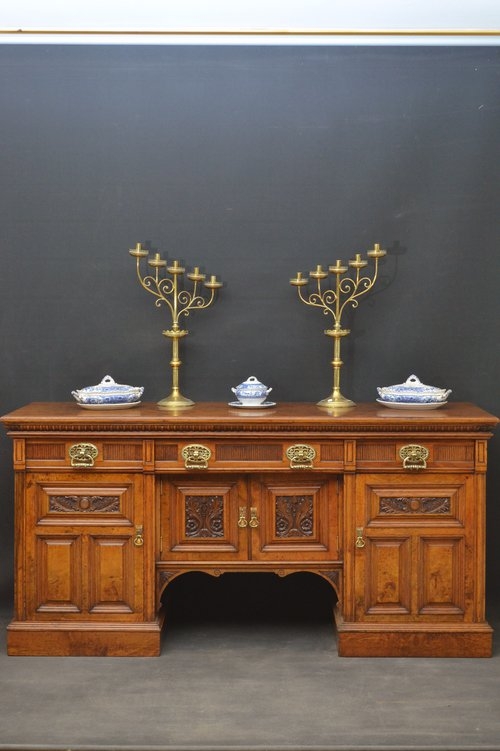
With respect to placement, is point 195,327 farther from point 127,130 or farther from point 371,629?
point 371,629

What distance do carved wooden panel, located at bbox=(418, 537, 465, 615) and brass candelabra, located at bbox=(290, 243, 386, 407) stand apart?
633 mm

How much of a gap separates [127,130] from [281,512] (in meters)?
1.71

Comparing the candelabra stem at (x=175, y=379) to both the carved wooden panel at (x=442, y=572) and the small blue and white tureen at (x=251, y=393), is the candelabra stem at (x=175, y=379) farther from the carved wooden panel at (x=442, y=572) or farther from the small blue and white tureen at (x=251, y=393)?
the carved wooden panel at (x=442, y=572)

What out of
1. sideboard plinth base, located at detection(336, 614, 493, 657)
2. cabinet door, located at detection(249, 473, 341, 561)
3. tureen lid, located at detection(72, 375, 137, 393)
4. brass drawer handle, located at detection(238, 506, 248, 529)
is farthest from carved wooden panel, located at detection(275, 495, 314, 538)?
tureen lid, located at detection(72, 375, 137, 393)

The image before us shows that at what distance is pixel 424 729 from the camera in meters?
2.53

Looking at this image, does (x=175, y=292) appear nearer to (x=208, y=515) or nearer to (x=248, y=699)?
(x=208, y=515)

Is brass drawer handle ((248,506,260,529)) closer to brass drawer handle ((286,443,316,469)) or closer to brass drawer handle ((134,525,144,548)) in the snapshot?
brass drawer handle ((286,443,316,469))

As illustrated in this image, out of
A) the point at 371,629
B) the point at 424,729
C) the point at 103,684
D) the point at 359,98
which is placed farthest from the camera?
the point at 359,98

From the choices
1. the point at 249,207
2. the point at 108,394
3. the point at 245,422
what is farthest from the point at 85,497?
the point at 249,207

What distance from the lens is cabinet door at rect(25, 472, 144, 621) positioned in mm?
3111

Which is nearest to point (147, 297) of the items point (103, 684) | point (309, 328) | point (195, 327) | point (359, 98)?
point (195, 327)

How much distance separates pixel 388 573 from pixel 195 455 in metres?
0.81

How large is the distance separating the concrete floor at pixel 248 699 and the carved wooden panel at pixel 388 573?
0.67 ft
